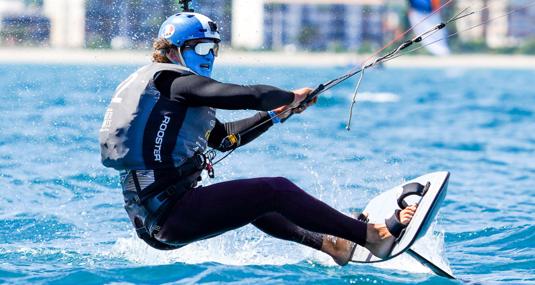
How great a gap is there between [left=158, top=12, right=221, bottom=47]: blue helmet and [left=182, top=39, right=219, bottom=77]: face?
0.03 m

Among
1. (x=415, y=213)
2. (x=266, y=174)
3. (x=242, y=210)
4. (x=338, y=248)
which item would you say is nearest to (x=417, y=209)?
(x=415, y=213)

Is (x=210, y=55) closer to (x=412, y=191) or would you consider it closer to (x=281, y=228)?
(x=281, y=228)

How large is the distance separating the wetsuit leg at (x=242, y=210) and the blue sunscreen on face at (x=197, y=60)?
1.97ft

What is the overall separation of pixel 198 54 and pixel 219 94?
0.40 meters

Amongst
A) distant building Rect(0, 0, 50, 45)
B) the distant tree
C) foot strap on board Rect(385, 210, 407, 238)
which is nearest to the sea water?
foot strap on board Rect(385, 210, 407, 238)

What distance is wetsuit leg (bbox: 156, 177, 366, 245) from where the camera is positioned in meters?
5.18

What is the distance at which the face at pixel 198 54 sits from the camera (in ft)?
17.4

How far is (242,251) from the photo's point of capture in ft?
20.8

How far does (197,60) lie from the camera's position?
5.31 m

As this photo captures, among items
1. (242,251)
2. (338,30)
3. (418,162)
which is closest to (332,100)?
(418,162)

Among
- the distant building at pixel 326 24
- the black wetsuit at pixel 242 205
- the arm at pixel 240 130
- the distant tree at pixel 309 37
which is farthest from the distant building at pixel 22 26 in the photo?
the distant tree at pixel 309 37

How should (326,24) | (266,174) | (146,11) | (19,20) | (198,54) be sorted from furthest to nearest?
(326,24)
(19,20)
(146,11)
(266,174)
(198,54)

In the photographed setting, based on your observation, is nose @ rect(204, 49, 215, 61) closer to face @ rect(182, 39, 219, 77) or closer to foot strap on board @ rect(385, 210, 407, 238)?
face @ rect(182, 39, 219, 77)

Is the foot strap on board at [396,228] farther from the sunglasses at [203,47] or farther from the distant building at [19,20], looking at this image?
the distant building at [19,20]
